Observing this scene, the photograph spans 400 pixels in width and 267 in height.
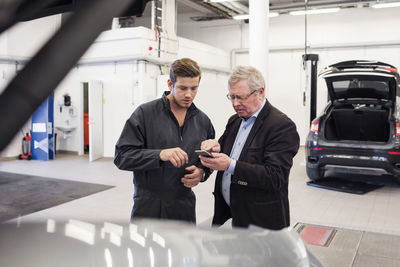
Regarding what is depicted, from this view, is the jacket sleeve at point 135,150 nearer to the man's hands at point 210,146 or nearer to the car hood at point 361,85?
the man's hands at point 210,146

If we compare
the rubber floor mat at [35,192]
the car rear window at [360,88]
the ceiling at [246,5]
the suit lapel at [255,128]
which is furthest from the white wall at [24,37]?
the ceiling at [246,5]

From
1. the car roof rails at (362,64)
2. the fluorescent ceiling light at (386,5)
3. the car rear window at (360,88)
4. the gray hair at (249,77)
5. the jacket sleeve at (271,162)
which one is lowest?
the jacket sleeve at (271,162)

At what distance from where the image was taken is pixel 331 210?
207 inches

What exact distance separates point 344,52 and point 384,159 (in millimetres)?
7824

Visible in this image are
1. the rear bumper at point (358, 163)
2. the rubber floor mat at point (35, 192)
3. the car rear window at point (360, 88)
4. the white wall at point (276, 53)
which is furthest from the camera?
the white wall at point (276, 53)

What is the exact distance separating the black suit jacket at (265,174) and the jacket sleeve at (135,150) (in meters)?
0.46

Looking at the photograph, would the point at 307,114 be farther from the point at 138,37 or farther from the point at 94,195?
the point at 94,195

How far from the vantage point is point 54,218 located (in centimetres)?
113

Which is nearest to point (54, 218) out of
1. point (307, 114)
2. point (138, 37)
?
point (307, 114)

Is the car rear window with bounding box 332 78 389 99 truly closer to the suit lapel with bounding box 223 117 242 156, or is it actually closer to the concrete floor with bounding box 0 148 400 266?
the concrete floor with bounding box 0 148 400 266

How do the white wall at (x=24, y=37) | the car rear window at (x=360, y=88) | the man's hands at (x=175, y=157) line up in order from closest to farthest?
1. the white wall at (x=24, y=37)
2. the man's hands at (x=175, y=157)
3. the car rear window at (x=360, y=88)

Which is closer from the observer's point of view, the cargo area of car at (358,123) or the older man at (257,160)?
the older man at (257,160)

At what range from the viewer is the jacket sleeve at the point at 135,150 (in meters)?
2.10

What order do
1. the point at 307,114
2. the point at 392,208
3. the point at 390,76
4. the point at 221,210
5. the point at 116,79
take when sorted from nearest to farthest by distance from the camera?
the point at 221,210 → the point at 392,208 → the point at 390,76 → the point at 307,114 → the point at 116,79
